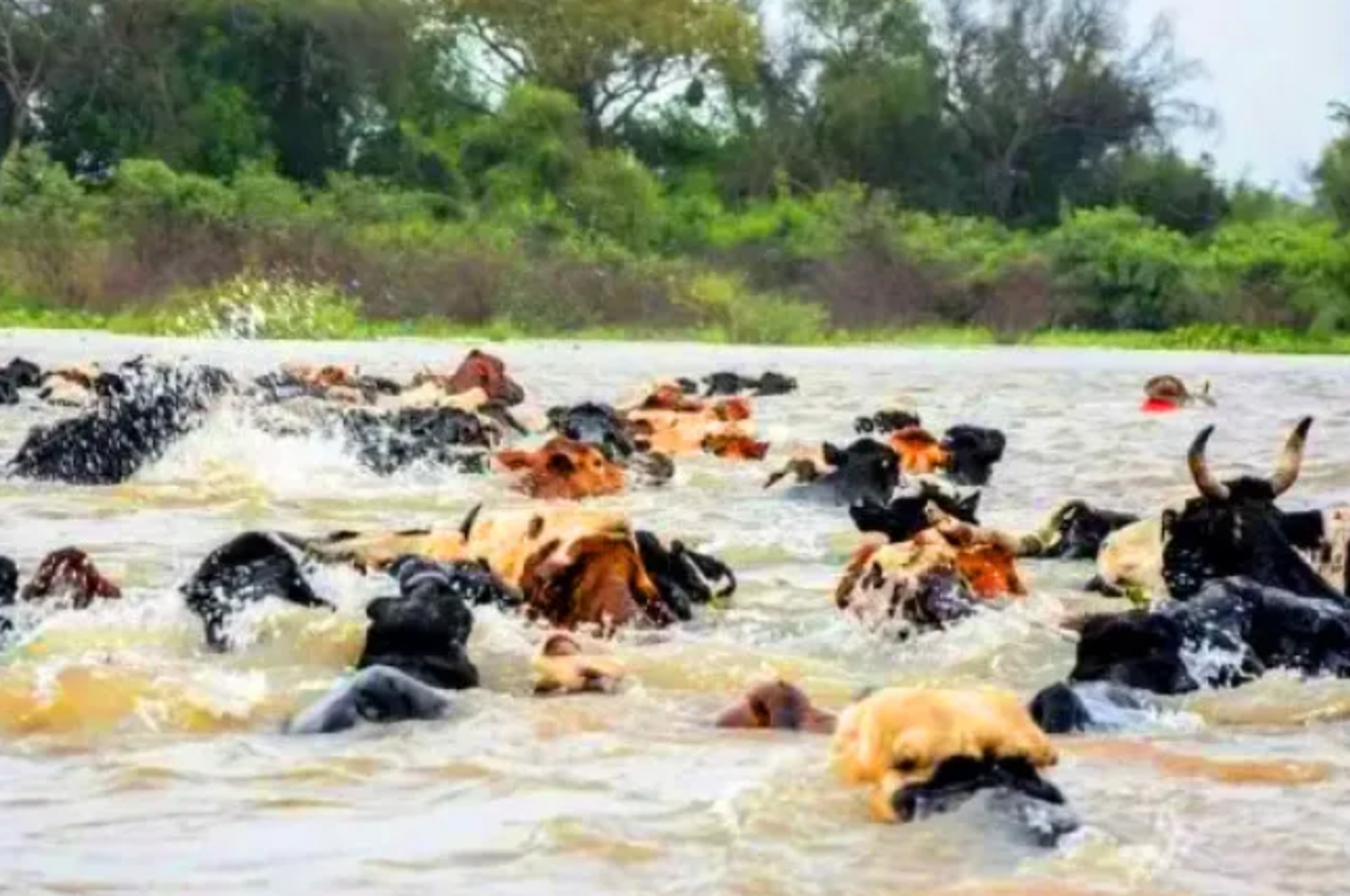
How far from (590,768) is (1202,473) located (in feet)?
7.85

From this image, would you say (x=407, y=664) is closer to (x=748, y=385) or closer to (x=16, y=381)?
(x=16, y=381)

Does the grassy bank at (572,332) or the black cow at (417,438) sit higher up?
the black cow at (417,438)

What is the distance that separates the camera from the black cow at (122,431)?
10.4 m

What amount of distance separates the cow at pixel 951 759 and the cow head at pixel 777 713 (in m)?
0.64

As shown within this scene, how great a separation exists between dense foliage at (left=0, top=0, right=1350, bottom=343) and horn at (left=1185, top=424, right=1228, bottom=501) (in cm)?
2697

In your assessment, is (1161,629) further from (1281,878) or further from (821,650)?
(1281,878)

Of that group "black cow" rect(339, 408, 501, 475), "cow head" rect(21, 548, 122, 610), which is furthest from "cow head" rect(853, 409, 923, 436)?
"cow head" rect(21, 548, 122, 610)

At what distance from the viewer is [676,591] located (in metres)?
6.56

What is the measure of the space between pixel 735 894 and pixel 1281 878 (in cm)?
76

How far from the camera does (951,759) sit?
3.99 metres

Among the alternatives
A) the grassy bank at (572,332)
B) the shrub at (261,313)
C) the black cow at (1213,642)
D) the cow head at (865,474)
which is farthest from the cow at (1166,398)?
the grassy bank at (572,332)

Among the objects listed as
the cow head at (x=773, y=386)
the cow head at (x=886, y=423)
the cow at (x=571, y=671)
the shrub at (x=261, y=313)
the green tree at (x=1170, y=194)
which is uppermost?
the green tree at (x=1170, y=194)

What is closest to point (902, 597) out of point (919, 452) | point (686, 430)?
point (919, 452)

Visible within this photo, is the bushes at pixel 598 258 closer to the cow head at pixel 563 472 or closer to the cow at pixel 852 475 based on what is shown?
the cow head at pixel 563 472
